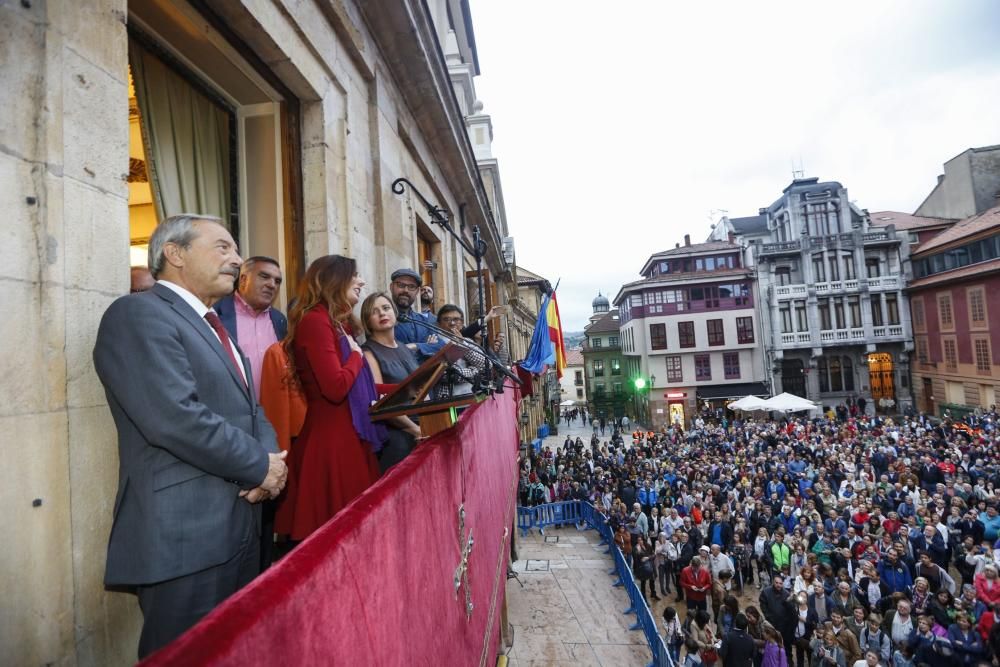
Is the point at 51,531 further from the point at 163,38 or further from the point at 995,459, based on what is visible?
the point at 995,459

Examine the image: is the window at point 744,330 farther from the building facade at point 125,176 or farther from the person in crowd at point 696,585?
the building facade at point 125,176

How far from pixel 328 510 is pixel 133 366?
1.21 meters

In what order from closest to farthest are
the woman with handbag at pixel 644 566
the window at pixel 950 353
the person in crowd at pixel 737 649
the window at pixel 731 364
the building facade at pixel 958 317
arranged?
the person in crowd at pixel 737 649 < the woman with handbag at pixel 644 566 < the building facade at pixel 958 317 < the window at pixel 950 353 < the window at pixel 731 364

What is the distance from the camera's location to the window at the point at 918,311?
33844mm

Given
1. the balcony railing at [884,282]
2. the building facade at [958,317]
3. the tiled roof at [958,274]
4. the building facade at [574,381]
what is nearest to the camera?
the tiled roof at [958,274]

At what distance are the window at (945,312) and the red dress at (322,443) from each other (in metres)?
39.6

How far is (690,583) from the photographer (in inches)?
404

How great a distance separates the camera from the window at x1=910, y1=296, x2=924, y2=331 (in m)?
33.8

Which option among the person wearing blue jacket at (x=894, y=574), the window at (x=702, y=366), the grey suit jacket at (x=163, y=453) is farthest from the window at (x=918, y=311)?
the grey suit jacket at (x=163, y=453)

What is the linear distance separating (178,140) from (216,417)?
311 cm

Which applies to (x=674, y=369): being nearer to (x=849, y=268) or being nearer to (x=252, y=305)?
(x=849, y=268)

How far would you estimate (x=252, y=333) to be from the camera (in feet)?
10.5

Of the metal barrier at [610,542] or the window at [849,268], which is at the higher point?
the window at [849,268]

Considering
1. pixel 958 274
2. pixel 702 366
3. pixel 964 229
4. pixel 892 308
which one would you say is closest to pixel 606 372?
pixel 702 366
